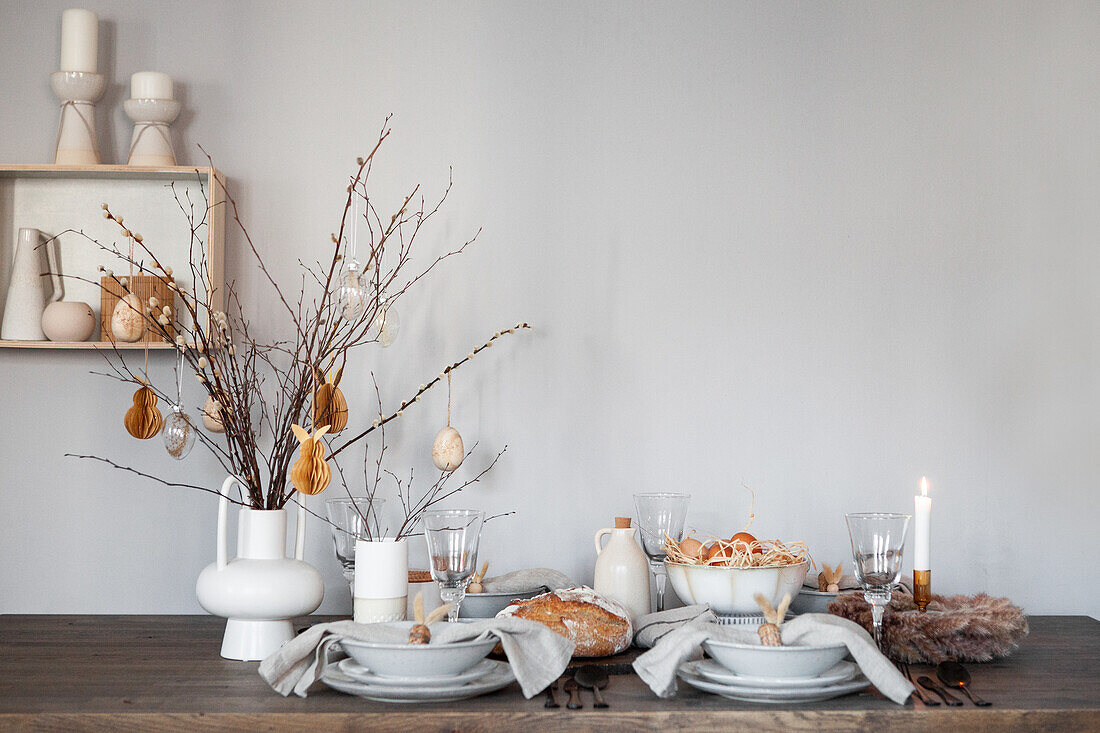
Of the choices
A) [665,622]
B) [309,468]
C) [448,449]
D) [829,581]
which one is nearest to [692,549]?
[665,622]

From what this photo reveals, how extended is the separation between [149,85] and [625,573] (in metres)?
1.35

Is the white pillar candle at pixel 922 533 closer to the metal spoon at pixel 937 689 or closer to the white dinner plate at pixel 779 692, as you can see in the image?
the metal spoon at pixel 937 689

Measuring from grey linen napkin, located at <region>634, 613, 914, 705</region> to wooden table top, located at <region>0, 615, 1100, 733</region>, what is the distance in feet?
0.09

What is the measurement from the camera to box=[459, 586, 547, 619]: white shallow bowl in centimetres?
171

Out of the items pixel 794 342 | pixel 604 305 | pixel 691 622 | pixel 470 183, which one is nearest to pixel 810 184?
pixel 794 342

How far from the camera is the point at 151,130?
77.4 inches

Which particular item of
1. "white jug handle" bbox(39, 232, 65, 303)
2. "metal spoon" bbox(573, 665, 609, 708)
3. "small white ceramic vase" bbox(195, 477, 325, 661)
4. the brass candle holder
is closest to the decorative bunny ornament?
the brass candle holder

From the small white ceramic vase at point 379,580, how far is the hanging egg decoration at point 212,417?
417 mm

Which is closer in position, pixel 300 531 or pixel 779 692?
pixel 779 692

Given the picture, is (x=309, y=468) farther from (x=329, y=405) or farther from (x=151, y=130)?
(x=151, y=130)

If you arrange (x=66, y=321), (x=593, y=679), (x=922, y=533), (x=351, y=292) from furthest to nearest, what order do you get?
(x=66, y=321) < (x=351, y=292) < (x=922, y=533) < (x=593, y=679)

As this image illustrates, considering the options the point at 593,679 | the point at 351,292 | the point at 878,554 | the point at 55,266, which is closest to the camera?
the point at 593,679

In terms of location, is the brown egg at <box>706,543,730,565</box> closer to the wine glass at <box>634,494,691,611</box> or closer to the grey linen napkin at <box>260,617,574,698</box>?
the wine glass at <box>634,494,691,611</box>

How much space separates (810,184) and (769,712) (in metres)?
1.19
